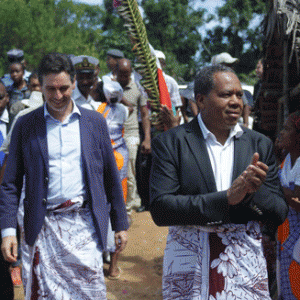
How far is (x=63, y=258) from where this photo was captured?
316cm

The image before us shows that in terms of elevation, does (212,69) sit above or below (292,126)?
above

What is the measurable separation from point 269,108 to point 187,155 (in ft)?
14.4

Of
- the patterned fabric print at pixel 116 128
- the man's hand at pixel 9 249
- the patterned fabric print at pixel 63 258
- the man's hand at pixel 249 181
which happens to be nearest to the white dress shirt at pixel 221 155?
the man's hand at pixel 249 181

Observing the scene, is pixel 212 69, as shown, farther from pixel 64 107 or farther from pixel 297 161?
pixel 297 161

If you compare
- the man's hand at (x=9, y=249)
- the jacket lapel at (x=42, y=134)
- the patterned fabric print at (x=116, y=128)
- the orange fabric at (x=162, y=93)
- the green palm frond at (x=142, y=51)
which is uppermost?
the green palm frond at (x=142, y=51)

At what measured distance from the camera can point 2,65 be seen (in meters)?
27.1

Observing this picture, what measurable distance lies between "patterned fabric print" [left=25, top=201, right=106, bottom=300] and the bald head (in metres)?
4.01

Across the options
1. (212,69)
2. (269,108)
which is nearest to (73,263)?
(212,69)

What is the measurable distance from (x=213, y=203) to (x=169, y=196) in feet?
0.86

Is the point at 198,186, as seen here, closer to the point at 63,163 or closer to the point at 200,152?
the point at 200,152

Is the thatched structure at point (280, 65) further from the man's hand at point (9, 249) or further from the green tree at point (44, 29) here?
the green tree at point (44, 29)

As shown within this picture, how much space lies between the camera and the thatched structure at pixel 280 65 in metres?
4.57

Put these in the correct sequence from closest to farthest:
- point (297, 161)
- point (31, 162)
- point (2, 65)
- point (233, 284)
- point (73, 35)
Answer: point (233, 284), point (31, 162), point (297, 161), point (2, 65), point (73, 35)

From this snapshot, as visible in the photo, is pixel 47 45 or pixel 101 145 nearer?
pixel 101 145
